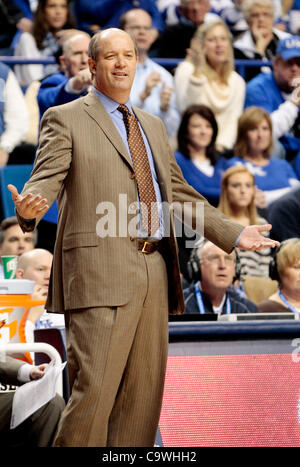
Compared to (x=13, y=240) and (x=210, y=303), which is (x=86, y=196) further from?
(x=13, y=240)

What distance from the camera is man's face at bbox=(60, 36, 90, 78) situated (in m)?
4.66

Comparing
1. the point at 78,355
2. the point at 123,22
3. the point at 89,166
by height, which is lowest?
the point at 78,355

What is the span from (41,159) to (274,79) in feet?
13.5

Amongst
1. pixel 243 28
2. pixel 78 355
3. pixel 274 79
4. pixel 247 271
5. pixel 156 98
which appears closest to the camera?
pixel 78 355

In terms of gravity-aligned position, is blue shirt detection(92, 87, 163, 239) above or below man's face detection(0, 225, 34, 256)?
above

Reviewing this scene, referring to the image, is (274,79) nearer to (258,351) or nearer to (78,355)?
(258,351)

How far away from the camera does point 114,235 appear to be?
8.05ft

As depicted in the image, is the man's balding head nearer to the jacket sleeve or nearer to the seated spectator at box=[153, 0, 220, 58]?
the jacket sleeve

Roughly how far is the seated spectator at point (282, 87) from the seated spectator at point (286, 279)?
6.10 ft

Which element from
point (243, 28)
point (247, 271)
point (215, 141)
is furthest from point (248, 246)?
point (243, 28)

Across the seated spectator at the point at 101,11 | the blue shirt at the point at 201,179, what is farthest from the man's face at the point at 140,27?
the blue shirt at the point at 201,179

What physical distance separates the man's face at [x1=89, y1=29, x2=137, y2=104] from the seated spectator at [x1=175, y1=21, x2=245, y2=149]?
3.36 meters

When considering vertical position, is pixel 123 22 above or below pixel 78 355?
above

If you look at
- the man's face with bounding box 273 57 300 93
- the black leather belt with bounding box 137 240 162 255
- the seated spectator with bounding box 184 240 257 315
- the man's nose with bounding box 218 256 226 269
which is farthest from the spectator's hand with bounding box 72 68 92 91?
the man's face with bounding box 273 57 300 93
